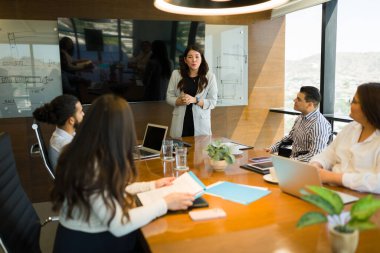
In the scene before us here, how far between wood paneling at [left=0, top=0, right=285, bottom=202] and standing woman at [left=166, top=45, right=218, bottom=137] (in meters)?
0.83

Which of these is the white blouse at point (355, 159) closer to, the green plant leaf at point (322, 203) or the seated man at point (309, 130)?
the seated man at point (309, 130)

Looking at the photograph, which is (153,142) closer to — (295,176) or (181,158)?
(181,158)

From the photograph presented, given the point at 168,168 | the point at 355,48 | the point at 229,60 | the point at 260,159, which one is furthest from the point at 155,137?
the point at 355,48

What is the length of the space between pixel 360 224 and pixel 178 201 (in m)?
0.68

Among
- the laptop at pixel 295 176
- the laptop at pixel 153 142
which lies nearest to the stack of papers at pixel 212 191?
the laptop at pixel 295 176

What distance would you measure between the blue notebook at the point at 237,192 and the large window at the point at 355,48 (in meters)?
2.52

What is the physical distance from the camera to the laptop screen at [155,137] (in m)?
2.51

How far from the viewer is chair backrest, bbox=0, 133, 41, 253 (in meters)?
1.36

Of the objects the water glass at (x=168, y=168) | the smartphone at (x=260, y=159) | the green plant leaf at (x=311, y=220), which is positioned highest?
the green plant leaf at (x=311, y=220)

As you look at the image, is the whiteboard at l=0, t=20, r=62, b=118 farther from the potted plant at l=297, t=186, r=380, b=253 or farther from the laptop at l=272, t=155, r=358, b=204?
the potted plant at l=297, t=186, r=380, b=253

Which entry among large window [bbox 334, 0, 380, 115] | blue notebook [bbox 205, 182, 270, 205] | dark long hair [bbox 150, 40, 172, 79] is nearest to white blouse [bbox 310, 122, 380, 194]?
blue notebook [bbox 205, 182, 270, 205]

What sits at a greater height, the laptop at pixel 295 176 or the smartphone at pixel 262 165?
the laptop at pixel 295 176

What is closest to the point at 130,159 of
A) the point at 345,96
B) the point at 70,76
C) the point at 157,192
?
the point at 157,192

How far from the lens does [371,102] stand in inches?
67.5
